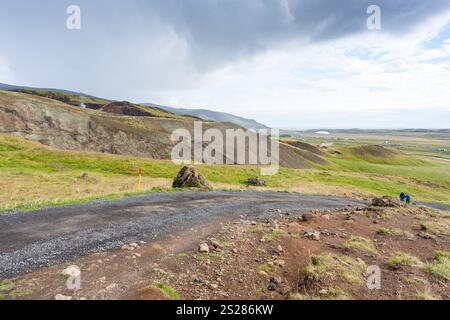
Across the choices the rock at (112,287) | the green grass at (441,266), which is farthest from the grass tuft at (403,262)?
the rock at (112,287)

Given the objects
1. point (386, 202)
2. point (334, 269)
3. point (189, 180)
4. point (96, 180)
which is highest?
point (189, 180)

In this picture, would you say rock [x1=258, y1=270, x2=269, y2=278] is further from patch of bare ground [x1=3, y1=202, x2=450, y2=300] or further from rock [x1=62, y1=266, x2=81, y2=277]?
rock [x1=62, y1=266, x2=81, y2=277]

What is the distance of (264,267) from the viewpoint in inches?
333

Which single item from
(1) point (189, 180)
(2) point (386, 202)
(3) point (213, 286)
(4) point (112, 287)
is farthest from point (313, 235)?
(1) point (189, 180)

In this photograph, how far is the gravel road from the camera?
850cm

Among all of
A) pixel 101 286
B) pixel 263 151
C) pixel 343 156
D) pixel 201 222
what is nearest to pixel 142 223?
pixel 201 222

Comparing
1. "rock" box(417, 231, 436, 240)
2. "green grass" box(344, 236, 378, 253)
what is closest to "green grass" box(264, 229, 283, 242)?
"green grass" box(344, 236, 378, 253)

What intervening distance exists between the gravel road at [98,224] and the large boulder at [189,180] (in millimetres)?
5531

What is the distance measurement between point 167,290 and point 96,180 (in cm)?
2501

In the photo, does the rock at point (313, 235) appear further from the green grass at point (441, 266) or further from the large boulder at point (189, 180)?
the large boulder at point (189, 180)

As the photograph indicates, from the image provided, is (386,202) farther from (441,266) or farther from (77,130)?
(77,130)

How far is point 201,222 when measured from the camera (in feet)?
42.9

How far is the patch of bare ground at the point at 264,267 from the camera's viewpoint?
685cm

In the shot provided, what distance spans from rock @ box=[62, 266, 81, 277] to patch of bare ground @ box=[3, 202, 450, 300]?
5.0 inches
